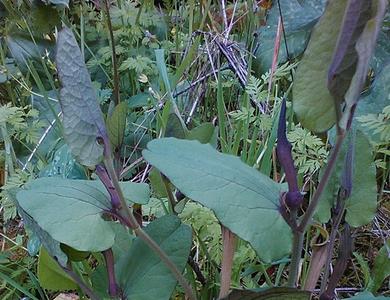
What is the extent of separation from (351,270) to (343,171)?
365 mm

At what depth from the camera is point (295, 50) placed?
4.58 ft

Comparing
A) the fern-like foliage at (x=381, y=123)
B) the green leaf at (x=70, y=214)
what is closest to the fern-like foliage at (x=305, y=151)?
the fern-like foliage at (x=381, y=123)

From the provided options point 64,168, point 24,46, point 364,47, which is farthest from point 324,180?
point 24,46

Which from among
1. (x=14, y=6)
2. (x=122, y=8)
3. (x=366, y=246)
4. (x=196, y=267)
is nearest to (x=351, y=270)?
(x=366, y=246)

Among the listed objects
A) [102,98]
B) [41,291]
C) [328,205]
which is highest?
[328,205]

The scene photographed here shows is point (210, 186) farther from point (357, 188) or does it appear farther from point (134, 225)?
point (357, 188)

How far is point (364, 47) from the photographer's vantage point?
417 mm

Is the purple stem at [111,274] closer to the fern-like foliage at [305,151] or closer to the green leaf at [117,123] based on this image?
the green leaf at [117,123]

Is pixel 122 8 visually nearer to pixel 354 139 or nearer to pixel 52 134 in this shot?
pixel 52 134

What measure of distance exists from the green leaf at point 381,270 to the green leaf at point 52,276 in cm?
36

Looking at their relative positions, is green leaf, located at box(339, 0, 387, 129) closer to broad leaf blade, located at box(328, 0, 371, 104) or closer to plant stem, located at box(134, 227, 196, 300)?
broad leaf blade, located at box(328, 0, 371, 104)

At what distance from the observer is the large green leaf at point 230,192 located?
1.78 ft

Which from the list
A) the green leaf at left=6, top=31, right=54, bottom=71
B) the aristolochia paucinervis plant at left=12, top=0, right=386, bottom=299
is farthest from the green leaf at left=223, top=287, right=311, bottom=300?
the green leaf at left=6, top=31, right=54, bottom=71

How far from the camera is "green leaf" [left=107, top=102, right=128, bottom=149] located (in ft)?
2.39
